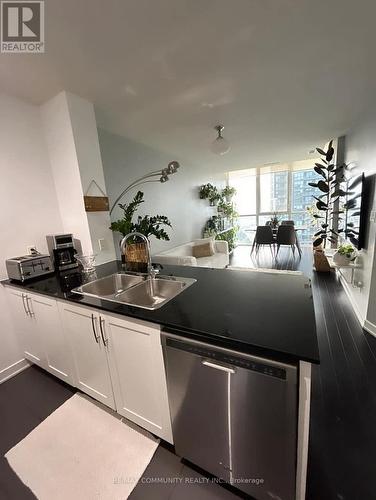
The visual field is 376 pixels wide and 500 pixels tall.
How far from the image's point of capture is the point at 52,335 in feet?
5.32

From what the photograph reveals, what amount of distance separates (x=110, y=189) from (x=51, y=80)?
1.24 metres

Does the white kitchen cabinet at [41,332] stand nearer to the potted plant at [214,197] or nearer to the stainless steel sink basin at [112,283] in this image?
the stainless steel sink basin at [112,283]

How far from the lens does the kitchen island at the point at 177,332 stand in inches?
30.9

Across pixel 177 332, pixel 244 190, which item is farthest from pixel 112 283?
pixel 244 190

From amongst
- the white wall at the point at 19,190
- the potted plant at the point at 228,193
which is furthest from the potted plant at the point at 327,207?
the white wall at the point at 19,190

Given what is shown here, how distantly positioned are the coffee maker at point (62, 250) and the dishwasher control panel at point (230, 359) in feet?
5.20

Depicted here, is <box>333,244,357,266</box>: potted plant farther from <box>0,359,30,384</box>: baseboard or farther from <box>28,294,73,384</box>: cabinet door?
<box>0,359,30,384</box>: baseboard

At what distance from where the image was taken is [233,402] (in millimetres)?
874

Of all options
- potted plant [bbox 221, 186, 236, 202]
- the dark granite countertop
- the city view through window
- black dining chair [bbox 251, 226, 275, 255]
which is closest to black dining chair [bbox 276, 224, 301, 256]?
black dining chair [bbox 251, 226, 275, 255]

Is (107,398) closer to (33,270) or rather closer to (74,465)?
(74,465)

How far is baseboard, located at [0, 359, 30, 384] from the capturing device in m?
1.92

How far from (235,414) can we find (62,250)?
196 centimetres

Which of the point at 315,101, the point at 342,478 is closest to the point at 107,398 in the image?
the point at 342,478

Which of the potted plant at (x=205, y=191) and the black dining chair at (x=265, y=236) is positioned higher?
the potted plant at (x=205, y=191)
